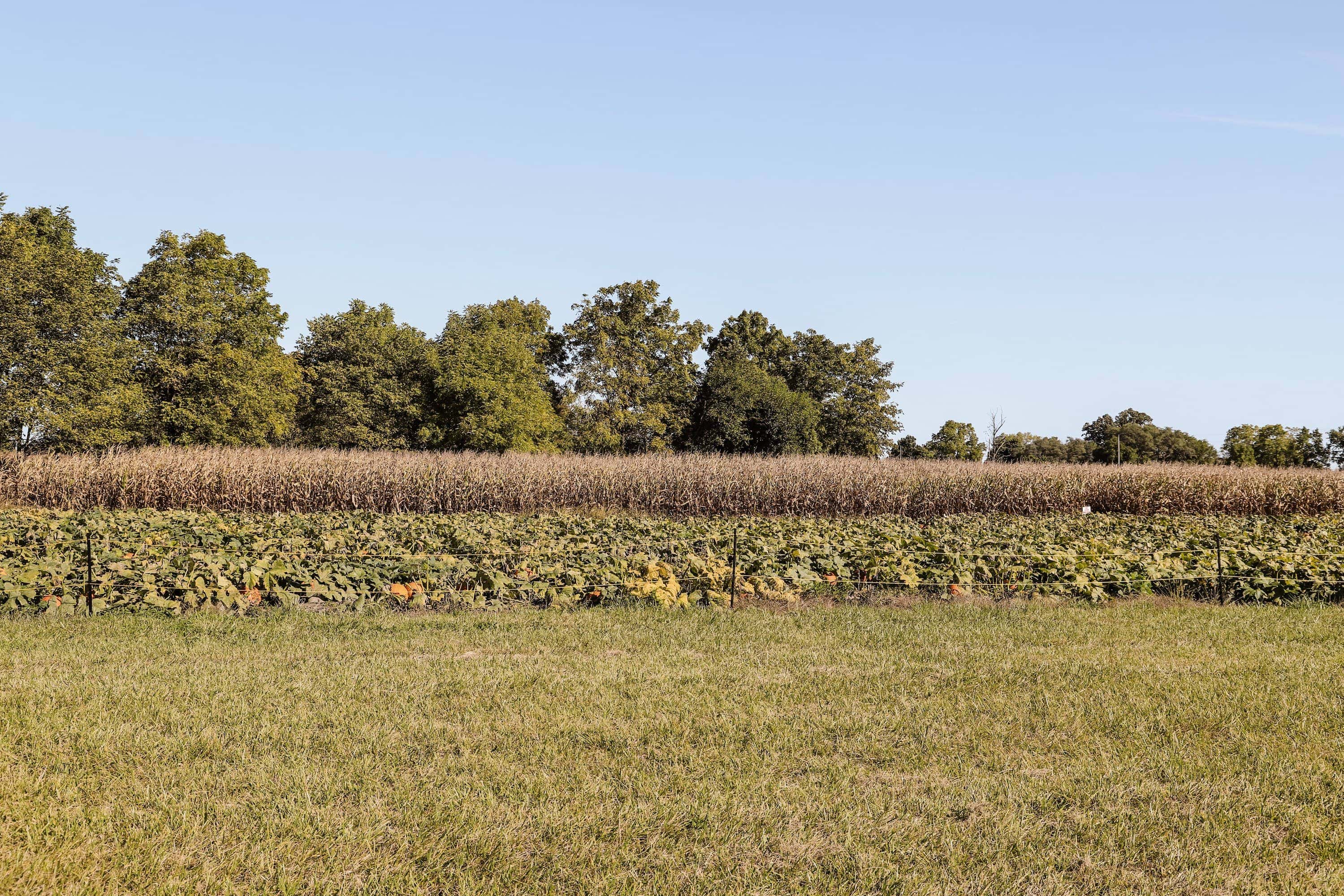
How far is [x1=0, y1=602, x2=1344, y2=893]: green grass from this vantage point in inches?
139

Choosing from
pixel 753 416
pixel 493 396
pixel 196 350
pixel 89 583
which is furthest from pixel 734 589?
pixel 753 416

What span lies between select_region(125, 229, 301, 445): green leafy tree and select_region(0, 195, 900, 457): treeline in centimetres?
8

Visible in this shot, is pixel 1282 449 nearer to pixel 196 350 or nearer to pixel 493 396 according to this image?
pixel 493 396

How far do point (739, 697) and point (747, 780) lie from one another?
1396 millimetres

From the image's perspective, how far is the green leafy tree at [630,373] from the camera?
1820 inches

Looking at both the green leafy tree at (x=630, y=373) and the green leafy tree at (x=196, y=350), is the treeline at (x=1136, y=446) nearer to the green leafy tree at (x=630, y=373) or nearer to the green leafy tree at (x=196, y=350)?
the green leafy tree at (x=630, y=373)

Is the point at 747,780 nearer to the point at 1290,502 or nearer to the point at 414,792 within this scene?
the point at 414,792

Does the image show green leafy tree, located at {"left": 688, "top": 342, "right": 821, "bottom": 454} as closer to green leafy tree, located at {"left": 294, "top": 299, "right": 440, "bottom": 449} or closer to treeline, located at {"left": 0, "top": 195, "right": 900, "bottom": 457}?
treeline, located at {"left": 0, "top": 195, "right": 900, "bottom": 457}

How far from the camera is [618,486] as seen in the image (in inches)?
875

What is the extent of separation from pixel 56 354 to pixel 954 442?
54226 millimetres

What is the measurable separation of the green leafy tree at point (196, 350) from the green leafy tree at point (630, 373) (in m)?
16.0

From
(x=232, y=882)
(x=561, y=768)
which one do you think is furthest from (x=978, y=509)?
(x=232, y=882)

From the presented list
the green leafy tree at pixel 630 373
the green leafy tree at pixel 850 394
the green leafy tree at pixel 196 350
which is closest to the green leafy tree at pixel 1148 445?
→ the green leafy tree at pixel 850 394

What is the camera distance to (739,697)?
5.72m
